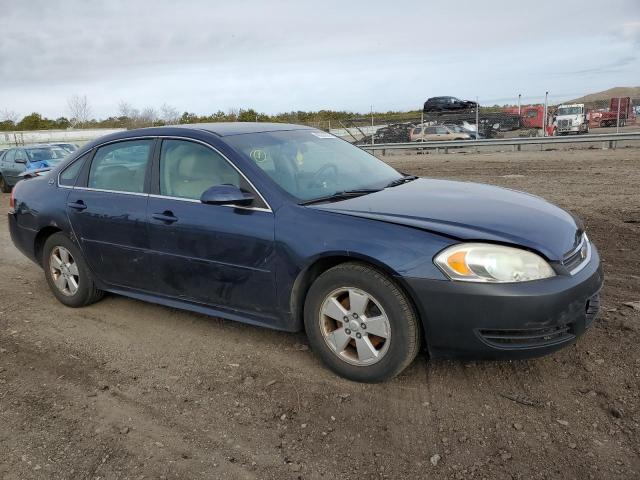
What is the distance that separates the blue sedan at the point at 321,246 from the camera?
3.04m

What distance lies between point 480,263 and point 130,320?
3.12m

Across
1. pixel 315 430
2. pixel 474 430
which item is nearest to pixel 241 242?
pixel 315 430

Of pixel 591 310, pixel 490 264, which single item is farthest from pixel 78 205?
pixel 591 310

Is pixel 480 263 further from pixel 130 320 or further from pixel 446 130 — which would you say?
pixel 446 130

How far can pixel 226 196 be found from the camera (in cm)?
366

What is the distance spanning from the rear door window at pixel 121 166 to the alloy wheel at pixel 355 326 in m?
1.92

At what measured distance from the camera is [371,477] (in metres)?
2.60

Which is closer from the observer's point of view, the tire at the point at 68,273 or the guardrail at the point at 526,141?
the tire at the point at 68,273

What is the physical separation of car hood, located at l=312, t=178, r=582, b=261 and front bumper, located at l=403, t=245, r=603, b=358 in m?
0.26

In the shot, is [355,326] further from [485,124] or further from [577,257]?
[485,124]

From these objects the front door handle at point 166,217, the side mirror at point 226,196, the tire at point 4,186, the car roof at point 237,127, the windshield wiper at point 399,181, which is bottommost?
the tire at point 4,186

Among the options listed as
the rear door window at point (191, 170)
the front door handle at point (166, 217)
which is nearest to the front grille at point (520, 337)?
the rear door window at point (191, 170)

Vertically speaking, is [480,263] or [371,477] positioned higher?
[480,263]

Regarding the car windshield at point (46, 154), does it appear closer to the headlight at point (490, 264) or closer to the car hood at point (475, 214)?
the car hood at point (475, 214)
